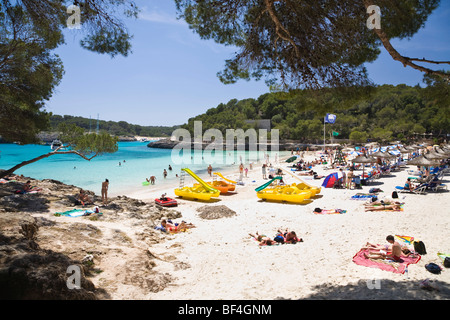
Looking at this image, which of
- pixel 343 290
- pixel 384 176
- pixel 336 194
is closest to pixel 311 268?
pixel 343 290

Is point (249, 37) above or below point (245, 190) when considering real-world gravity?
above

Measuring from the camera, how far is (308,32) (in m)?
5.20

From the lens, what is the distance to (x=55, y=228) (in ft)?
22.6

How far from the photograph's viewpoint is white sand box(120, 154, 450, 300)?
4.55 m

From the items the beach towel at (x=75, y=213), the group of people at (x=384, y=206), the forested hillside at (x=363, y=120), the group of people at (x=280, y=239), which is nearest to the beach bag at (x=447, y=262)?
the group of people at (x=280, y=239)

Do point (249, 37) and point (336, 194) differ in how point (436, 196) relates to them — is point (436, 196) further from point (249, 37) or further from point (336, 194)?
point (249, 37)

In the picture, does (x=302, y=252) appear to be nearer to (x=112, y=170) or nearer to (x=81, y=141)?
(x=81, y=141)

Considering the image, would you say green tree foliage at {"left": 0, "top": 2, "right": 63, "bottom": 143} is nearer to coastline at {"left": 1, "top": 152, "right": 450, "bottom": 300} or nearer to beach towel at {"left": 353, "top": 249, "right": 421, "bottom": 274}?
coastline at {"left": 1, "top": 152, "right": 450, "bottom": 300}

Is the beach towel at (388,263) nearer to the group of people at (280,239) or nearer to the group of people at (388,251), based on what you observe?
the group of people at (388,251)

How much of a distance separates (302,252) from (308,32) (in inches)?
198

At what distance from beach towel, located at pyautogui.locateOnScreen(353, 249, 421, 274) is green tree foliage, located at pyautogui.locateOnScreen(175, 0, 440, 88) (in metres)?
3.67

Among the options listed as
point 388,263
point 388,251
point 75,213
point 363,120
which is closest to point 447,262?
point 388,263

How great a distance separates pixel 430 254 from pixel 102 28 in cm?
826

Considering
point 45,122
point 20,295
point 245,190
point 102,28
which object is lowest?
point 245,190
